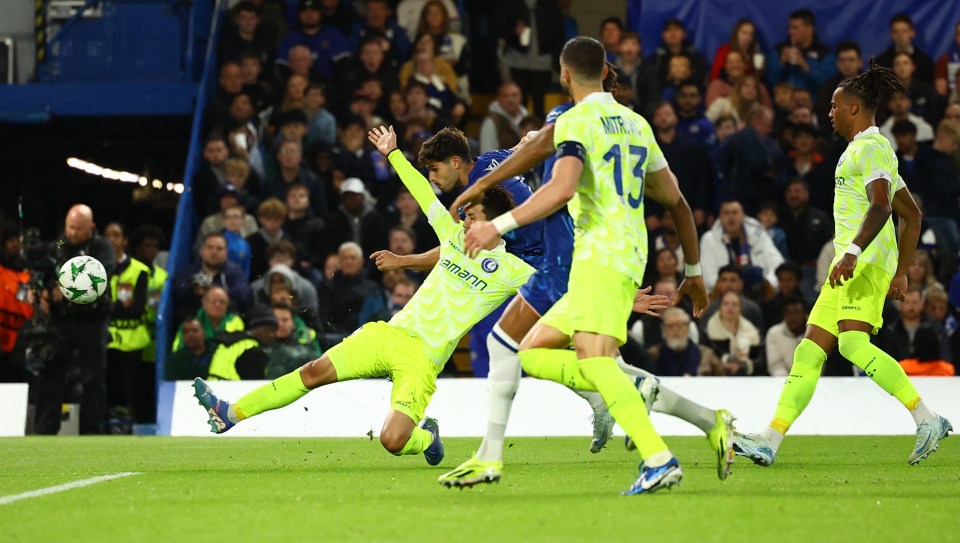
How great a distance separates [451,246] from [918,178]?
8898 mm

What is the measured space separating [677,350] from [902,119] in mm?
4019

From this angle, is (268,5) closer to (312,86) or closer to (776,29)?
(312,86)

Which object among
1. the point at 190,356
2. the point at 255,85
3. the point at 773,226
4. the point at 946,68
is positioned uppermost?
the point at 946,68

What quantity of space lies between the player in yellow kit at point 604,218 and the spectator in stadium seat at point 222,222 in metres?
9.17

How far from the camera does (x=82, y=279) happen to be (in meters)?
13.1

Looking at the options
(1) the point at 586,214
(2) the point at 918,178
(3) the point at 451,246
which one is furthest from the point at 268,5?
(1) the point at 586,214

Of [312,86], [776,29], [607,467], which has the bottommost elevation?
[607,467]

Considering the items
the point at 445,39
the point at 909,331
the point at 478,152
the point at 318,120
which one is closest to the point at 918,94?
the point at 909,331

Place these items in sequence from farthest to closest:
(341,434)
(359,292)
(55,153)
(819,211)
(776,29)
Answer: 1. (55,153)
2. (776,29)
3. (819,211)
4. (359,292)
5. (341,434)

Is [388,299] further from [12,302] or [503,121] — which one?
[12,302]

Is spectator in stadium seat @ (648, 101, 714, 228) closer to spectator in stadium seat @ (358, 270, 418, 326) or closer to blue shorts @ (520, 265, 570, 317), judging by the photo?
spectator in stadium seat @ (358, 270, 418, 326)

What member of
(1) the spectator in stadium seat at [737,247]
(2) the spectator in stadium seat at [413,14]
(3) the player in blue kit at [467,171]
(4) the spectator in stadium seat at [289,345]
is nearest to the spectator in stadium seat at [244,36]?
(2) the spectator in stadium seat at [413,14]

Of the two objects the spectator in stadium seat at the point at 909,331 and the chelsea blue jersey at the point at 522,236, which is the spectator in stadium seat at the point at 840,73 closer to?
the spectator in stadium seat at the point at 909,331

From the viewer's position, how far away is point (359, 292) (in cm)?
1469
